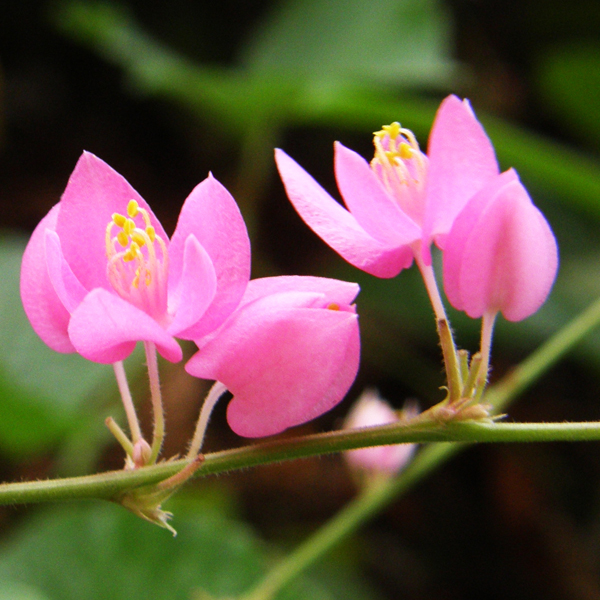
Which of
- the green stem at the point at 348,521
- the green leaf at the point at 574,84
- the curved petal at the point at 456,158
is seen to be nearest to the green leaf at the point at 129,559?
the green stem at the point at 348,521

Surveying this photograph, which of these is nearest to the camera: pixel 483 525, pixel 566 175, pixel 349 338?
pixel 349 338

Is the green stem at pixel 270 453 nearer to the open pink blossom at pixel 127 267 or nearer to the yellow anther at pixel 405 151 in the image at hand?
the open pink blossom at pixel 127 267

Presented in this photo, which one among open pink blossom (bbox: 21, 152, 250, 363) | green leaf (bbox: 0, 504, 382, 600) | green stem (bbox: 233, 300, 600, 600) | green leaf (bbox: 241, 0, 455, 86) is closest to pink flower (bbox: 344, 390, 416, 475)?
green stem (bbox: 233, 300, 600, 600)

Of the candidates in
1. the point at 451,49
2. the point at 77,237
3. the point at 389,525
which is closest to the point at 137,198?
the point at 77,237

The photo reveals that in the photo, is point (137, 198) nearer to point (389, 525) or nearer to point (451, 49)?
point (389, 525)

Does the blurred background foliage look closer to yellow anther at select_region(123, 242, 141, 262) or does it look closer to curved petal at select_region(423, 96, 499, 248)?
yellow anther at select_region(123, 242, 141, 262)

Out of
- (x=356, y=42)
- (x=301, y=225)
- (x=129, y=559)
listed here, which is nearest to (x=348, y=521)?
(x=129, y=559)
